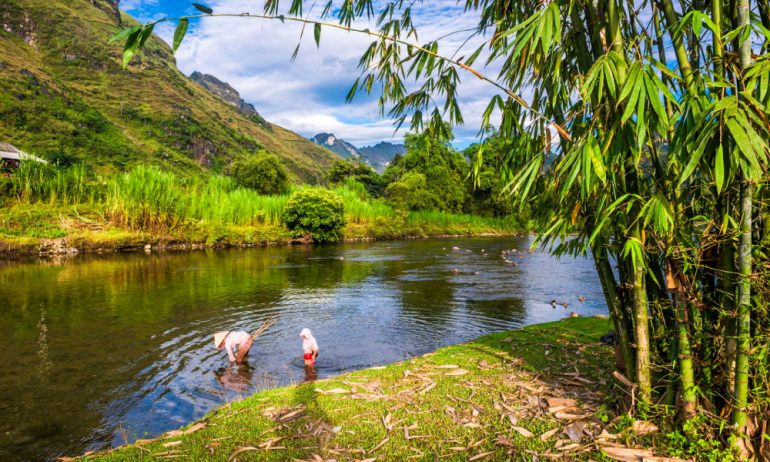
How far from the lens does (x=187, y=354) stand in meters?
7.42

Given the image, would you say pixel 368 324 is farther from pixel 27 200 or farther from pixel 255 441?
pixel 27 200

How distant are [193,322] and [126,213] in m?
17.1

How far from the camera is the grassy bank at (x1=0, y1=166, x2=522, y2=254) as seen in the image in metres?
21.0

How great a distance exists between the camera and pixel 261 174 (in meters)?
36.4

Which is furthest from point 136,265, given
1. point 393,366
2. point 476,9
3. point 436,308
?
point 476,9

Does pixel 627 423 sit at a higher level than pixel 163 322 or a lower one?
higher

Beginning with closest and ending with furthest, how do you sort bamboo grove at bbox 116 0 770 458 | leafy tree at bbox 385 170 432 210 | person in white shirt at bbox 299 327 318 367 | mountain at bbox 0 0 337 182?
bamboo grove at bbox 116 0 770 458 < person in white shirt at bbox 299 327 318 367 < leafy tree at bbox 385 170 432 210 < mountain at bbox 0 0 337 182

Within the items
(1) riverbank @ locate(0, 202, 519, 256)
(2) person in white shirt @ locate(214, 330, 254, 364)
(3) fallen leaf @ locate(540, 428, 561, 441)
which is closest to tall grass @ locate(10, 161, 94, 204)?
(1) riverbank @ locate(0, 202, 519, 256)

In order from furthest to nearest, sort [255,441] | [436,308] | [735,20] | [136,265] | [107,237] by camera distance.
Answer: [107,237] < [136,265] < [436,308] < [255,441] < [735,20]

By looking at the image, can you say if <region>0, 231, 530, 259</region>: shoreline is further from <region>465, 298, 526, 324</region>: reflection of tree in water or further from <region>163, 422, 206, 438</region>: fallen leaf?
<region>163, 422, 206, 438</region>: fallen leaf

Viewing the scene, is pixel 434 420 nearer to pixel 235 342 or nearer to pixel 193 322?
pixel 235 342

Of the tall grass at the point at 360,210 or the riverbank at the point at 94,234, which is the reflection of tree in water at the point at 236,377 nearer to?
the riverbank at the point at 94,234

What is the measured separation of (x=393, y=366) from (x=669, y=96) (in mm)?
4192

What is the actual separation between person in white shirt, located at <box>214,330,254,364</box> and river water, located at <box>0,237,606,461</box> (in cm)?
21
